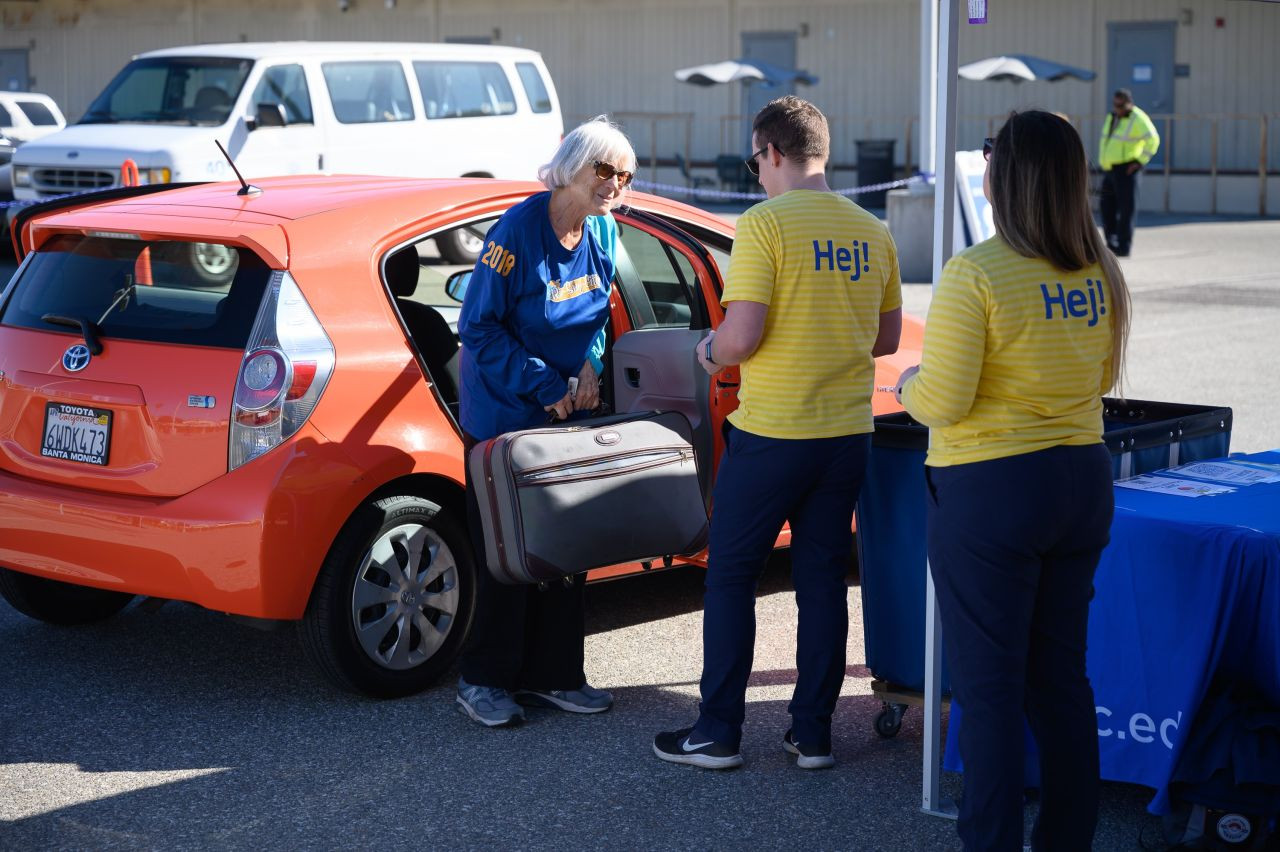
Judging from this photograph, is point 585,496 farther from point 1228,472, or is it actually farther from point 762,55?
point 762,55

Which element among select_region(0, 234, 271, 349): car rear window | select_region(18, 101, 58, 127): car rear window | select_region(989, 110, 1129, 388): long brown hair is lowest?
select_region(0, 234, 271, 349): car rear window

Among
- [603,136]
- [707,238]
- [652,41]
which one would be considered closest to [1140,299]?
[707,238]

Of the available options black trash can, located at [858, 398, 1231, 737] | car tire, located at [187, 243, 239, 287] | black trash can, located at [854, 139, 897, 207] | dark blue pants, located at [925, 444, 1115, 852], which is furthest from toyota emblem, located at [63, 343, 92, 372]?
black trash can, located at [854, 139, 897, 207]

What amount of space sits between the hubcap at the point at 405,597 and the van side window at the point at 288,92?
10.8m

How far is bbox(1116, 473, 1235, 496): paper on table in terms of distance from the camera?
12.8 feet

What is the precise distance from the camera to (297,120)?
14.9 m

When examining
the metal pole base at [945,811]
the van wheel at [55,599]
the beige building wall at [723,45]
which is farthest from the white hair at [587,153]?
the beige building wall at [723,45]

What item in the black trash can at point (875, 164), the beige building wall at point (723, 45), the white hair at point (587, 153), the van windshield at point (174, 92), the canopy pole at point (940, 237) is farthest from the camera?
the black trash can at point (875, 164)

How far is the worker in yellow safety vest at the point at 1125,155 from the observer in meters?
18.2

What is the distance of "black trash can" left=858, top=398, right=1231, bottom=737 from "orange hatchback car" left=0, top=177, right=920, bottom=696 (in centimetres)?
73

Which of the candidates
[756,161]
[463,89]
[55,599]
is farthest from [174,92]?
[756,161]

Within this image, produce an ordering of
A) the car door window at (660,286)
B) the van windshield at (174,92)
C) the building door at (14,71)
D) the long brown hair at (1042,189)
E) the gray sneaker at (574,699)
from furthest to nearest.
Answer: the building door at (14,71) < the van windshield at (174,92) < the car door window at (660,286) < the gray sneaker at (574,699) < the long brown hair at (1042,189)

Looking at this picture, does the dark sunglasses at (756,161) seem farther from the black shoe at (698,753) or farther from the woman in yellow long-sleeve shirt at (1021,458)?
the black shoe at (698,753)

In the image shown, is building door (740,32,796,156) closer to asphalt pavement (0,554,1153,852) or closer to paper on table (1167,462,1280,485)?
asphalt pavement (0,554,1153,852)
